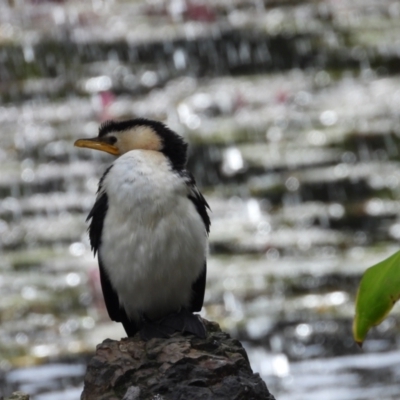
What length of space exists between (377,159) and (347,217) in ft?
4.15

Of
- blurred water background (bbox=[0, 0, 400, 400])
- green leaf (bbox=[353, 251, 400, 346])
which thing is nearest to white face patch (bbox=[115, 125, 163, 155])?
green leaf (bbox=[353, 251, 400, 346])

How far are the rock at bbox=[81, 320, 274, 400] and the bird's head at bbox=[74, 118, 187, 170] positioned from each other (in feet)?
2.40

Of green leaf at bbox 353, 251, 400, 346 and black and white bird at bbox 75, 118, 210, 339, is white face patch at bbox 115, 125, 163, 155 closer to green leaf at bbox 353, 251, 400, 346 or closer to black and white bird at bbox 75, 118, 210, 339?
black and white bird at bbox 75, 118, 210, 339

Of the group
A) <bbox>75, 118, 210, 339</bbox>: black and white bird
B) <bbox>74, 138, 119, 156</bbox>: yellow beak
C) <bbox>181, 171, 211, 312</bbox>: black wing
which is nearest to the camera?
<bbox>75, 118, 210, 339</bbox>: black and white bird

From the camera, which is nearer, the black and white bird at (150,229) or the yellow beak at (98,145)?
the black and white bird at (150,229)

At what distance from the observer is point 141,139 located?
4.61 m

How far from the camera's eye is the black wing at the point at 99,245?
461 cm

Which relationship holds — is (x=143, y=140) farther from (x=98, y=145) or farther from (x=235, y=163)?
(x=235, y=163)

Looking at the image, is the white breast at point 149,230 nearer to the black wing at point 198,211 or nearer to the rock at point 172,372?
the black wing at point 198,211

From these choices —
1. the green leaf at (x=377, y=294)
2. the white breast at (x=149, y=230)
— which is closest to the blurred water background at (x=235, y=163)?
the white breast at (x=149, y=230)

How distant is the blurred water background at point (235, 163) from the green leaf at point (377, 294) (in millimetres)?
3158

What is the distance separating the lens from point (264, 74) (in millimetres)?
12867

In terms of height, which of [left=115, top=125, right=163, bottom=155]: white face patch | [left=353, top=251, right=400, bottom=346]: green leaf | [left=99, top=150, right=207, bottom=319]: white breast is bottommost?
[left=353, top=251, right=400, bottom=346]: green leaf

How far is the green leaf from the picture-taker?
12.1 feet
